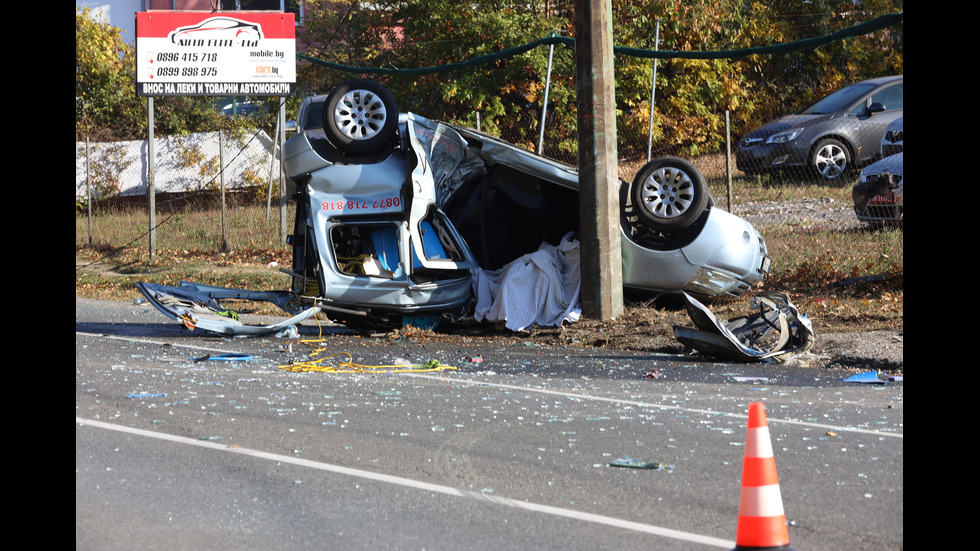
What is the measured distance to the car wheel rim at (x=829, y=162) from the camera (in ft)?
54.9

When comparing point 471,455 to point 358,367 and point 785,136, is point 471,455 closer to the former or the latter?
point 358,367

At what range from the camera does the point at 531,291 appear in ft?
34.0

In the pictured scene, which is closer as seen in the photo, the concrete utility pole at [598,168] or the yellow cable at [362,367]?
→ the yellow cable at [362,367]

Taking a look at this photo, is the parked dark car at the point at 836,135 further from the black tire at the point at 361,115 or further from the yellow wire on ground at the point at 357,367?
the yellow wire on ground at the point at 357,367

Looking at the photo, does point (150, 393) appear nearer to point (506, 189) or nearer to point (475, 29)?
point (506, 189)

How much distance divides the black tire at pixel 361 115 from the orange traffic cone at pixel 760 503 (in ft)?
23.0

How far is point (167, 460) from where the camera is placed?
17.4ft

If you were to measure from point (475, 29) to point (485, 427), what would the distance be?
16.0 m

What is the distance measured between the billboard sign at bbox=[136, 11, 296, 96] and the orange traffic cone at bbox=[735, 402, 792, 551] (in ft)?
53.4

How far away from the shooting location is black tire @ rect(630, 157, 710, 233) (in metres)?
9.94

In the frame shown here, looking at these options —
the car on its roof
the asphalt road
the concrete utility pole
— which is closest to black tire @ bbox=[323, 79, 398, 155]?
the concrete utility pole

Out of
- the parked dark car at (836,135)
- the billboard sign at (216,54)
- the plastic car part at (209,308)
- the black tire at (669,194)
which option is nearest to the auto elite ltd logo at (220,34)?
the billboard sign at (216,54)
